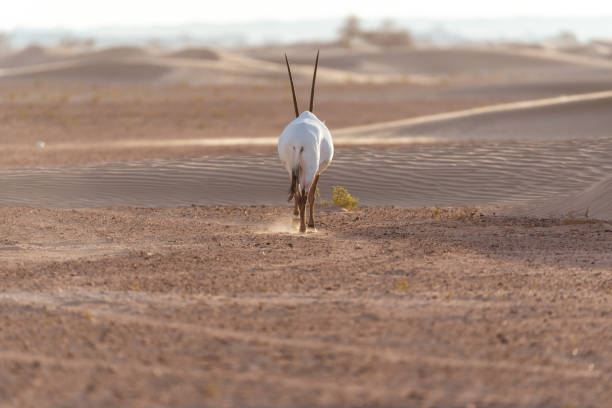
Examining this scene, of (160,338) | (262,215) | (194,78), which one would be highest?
(160,338)

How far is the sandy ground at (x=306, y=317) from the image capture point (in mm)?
5422

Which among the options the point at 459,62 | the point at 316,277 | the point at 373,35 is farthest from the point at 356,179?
the point at 373,35

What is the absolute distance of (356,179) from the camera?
50.2 feet

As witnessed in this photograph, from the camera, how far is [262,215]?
1277cm

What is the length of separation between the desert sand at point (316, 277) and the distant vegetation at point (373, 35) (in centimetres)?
8049

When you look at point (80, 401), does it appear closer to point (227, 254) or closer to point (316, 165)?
point (227, 254)

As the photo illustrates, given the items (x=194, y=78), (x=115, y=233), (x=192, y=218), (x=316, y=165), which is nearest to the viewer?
(x=316, y=165)

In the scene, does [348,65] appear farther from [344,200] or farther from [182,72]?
[344,200]

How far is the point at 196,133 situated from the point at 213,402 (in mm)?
22819

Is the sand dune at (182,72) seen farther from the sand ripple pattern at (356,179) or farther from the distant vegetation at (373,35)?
the distant vegetation at (373,35)

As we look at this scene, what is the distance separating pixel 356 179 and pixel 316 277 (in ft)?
23.6

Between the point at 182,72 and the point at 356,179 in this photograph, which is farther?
the point at 182,72

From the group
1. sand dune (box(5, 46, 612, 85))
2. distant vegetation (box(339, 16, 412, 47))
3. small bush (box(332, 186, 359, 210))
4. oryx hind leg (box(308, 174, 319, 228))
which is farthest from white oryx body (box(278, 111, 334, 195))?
distant vegetation (box(339, 16, 412, 47))

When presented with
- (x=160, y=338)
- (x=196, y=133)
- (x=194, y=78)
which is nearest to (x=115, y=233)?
(x=160, y=338)
